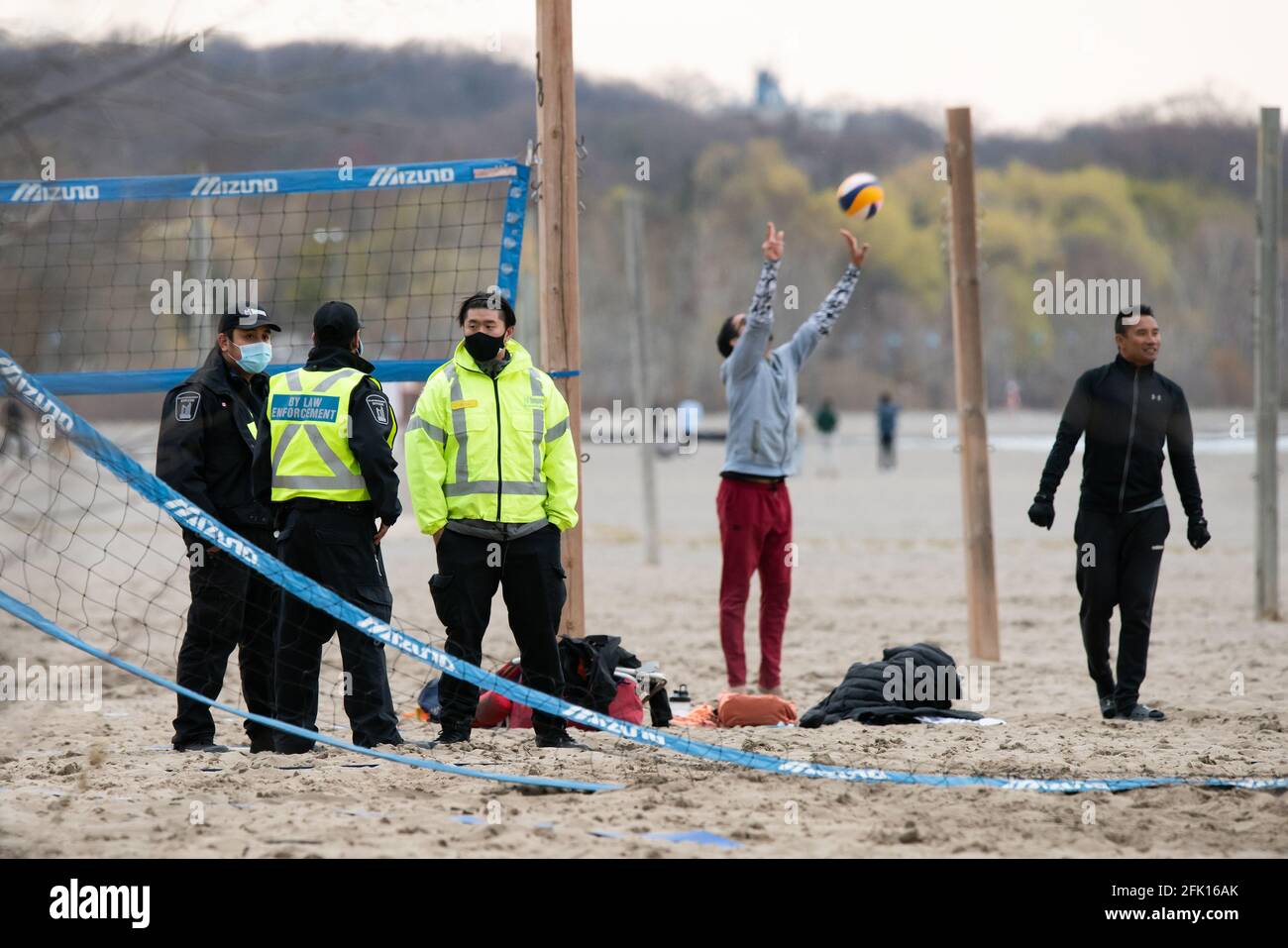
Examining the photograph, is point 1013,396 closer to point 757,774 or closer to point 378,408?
point 378,408

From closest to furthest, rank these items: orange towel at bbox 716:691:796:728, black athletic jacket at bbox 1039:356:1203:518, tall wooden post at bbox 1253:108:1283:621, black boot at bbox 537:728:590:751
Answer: black boot at bbox 537:728:590:751
orange towel at bbox 716:691:796:728
black athletic jacket at bbox 1039:356:1203:518
tall wooden post at bbox 1253:108:1283:621

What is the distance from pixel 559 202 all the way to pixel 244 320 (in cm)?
173

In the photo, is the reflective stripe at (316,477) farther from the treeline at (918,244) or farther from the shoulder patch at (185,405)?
the treeline at (918,244)

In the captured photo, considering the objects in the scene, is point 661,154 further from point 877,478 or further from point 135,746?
point 135,746

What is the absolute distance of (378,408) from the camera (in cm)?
613

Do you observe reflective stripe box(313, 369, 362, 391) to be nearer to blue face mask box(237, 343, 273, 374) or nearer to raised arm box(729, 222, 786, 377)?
blue face mask box(237, 343, 273, 374)

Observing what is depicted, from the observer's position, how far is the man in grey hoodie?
26.2 feet

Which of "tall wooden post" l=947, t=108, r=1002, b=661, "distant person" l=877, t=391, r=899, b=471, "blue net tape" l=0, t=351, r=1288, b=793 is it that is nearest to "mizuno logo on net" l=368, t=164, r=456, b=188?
"blue net tape" l=0, t=351, r=1288, b=793

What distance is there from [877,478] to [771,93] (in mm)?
74932

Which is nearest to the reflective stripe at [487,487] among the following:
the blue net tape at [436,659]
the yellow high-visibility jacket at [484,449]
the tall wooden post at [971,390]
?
the yellow high-visibility jacket at [484,449]

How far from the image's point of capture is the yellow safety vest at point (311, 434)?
6.08 meters

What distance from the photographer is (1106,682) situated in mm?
7203

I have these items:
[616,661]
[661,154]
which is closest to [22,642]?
[616,661]

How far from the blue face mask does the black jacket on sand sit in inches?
111
